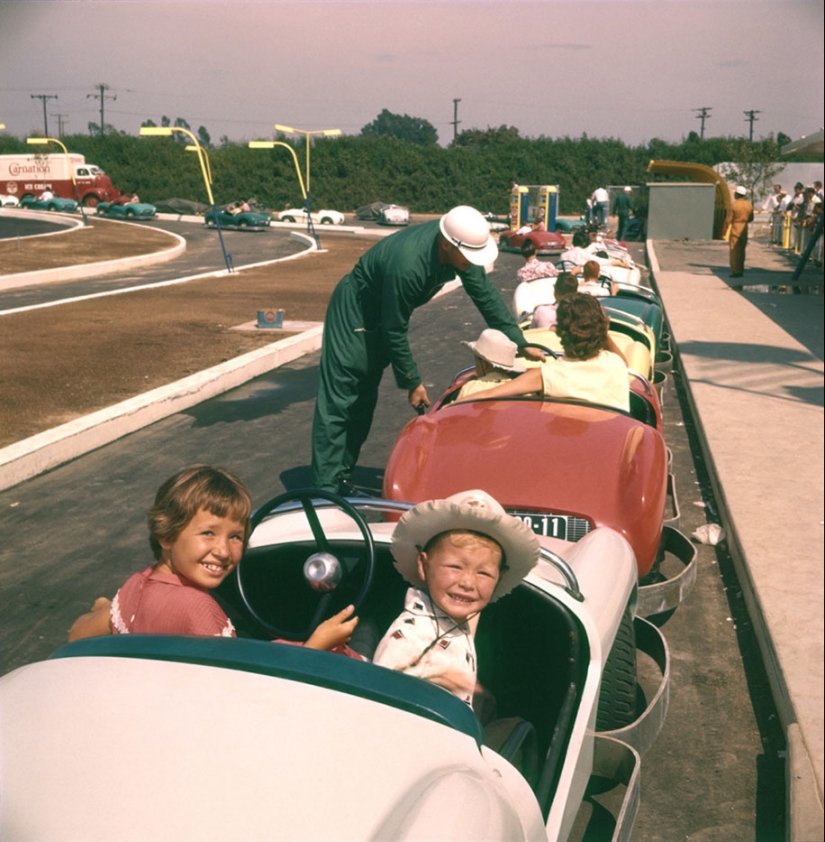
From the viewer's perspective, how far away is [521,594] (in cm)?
294

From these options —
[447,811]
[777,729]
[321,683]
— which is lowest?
[777,729]

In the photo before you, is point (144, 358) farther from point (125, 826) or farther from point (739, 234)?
point (739, 234)

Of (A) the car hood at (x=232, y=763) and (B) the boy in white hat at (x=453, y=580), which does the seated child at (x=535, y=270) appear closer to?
(B) the boy in white hat at (x=453, y=580)

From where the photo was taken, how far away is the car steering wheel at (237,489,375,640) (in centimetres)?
291

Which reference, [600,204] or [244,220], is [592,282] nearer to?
[600,204]

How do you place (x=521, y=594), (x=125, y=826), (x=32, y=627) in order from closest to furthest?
(x=125, y=826) → (x=521, y=594) → (x=32, y=627)

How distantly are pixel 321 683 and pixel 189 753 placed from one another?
11.6 inches

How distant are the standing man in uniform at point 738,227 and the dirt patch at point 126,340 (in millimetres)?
8041

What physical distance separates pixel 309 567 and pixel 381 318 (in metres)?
3.01

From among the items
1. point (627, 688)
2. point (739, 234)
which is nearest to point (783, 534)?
point (627, 688)

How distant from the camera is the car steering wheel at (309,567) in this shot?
291cm

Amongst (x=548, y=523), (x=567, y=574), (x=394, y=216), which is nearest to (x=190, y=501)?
(x=567, y=574)

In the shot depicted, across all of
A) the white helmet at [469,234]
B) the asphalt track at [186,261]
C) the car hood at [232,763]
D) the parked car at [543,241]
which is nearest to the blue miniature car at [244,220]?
the asphalt track at [186,261]

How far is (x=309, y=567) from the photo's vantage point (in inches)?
114
